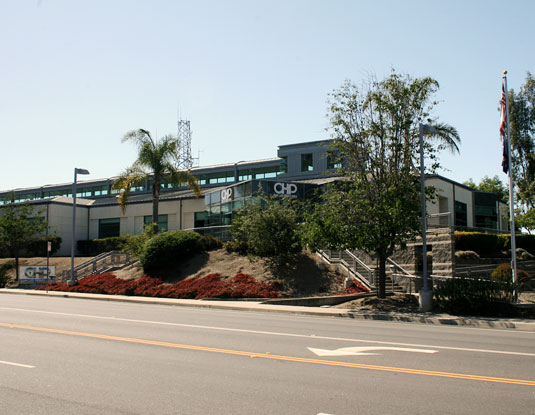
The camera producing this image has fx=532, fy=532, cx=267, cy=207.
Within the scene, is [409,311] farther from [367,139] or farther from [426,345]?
[426,345]

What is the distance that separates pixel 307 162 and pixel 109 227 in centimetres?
2215

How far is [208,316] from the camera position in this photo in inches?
719

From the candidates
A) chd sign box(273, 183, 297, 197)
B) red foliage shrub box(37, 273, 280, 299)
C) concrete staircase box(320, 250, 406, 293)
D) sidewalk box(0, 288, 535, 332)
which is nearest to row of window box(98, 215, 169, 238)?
red foliage shrub box(37, 273, 280, 299)

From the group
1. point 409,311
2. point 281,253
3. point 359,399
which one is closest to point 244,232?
point 281,253

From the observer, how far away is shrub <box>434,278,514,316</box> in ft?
59.9

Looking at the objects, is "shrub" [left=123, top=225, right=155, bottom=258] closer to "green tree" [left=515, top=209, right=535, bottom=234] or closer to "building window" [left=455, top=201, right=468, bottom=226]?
"green tree" [left=515, top=209, right=535, bottom=234]

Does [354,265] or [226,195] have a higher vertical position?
[226,195]

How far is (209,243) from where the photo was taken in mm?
34656

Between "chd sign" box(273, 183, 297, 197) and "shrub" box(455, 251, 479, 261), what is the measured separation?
12667 mm

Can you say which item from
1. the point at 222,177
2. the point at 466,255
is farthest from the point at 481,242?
the point at 222,177

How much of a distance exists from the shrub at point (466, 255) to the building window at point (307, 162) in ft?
101

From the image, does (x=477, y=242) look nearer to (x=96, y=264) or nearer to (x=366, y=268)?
(x=366, y=268)

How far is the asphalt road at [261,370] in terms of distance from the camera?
6473 mm

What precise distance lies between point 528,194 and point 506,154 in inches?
622
